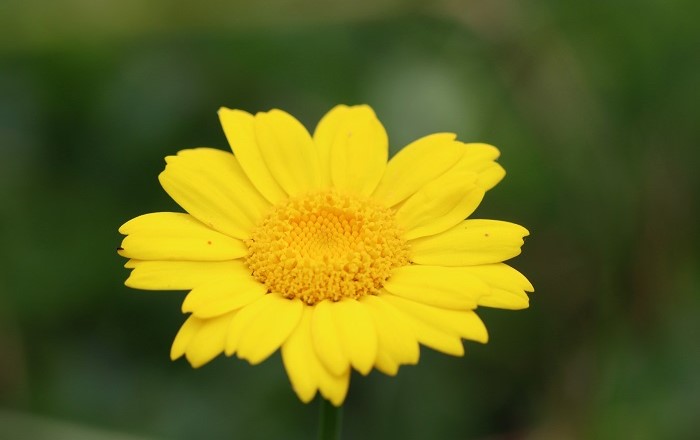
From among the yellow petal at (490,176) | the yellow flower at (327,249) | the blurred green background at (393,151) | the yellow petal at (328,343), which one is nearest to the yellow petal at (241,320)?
the yellow flower at (327,249)

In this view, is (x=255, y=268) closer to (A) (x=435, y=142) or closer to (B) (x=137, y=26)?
(A) (x=435, y=142)

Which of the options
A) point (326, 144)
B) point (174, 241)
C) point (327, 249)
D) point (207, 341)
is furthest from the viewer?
point (326, 144)

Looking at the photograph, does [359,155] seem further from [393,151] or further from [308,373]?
[393,151]

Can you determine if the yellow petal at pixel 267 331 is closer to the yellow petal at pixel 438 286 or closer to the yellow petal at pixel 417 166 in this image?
the yellow petal at pixel 438 286

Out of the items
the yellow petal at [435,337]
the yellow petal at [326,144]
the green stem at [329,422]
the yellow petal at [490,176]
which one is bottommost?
the green stem at [329,422]

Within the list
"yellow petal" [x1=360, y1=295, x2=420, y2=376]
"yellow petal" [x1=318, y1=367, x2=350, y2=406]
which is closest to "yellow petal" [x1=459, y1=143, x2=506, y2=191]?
"yellow petal" [x1=360, y1=295, x2=420, y2=376]

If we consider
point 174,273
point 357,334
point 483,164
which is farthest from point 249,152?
point 357,334
